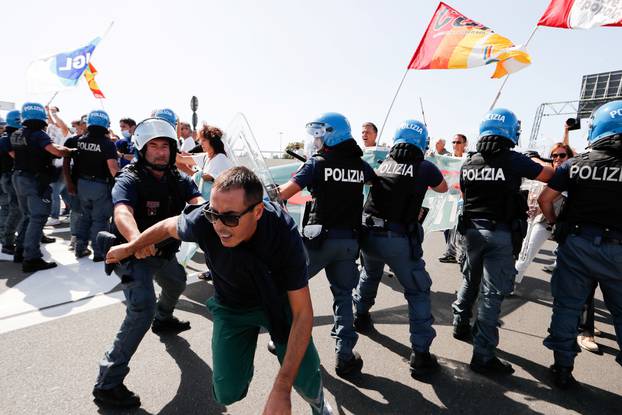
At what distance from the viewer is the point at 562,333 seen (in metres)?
2.77

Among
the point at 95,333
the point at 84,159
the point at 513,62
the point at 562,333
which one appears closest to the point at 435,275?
the point at 562,333

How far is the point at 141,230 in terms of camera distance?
8.64 ft

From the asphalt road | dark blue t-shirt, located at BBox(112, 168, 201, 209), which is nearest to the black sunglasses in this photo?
dark blue t-shirt, located at BBox(112, 168, 201, 209)

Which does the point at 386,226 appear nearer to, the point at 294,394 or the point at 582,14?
the point at 294,394

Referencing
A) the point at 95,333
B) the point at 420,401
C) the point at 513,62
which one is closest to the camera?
the point at 420,401

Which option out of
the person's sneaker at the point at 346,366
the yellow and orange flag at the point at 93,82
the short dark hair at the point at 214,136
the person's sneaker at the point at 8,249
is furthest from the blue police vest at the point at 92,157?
the yellow and orange flag at the point at 93,82

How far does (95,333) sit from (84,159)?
2.85 metres

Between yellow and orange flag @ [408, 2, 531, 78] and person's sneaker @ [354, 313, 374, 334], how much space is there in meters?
3.89

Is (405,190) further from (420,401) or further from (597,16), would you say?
(597,16)

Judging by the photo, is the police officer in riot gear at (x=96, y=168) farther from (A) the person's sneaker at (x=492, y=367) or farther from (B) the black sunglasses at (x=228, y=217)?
(A) the person's sneaker at (x=492, y=367)

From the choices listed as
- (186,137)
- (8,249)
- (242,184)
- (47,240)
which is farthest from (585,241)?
(47,240)

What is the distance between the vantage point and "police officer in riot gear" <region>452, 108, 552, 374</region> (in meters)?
2.91

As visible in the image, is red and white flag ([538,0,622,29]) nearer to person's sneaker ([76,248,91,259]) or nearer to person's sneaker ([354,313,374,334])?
person's sneaker ([354,313,374,334])

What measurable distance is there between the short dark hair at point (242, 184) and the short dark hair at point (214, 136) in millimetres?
2415
